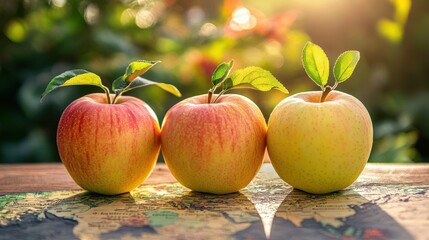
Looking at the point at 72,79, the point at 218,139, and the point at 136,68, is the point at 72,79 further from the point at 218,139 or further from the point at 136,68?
the point at 218,139

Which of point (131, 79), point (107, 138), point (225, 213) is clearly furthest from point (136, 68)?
point (225, 213)

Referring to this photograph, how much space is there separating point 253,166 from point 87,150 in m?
0.29

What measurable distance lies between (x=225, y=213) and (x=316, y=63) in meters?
0.32

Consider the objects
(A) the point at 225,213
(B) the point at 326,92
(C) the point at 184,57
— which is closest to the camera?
(A) the point at 225,213

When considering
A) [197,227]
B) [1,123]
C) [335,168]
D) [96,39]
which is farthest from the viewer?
[96,39]

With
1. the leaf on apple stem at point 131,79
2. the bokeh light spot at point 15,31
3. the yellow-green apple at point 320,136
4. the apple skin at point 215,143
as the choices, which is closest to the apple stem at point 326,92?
the yellow-green apple at point 320,136

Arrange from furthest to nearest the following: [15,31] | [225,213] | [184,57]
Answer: [15,31], [184,57], [225,213]

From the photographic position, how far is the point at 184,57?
2697 mm

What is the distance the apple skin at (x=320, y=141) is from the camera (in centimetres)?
99

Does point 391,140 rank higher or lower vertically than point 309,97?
lower

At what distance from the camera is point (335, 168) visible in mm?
1015

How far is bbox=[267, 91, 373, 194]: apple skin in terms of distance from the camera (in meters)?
0.99

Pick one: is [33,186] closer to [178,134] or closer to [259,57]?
[178,134]

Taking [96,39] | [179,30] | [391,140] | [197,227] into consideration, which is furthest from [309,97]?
[179,30]
